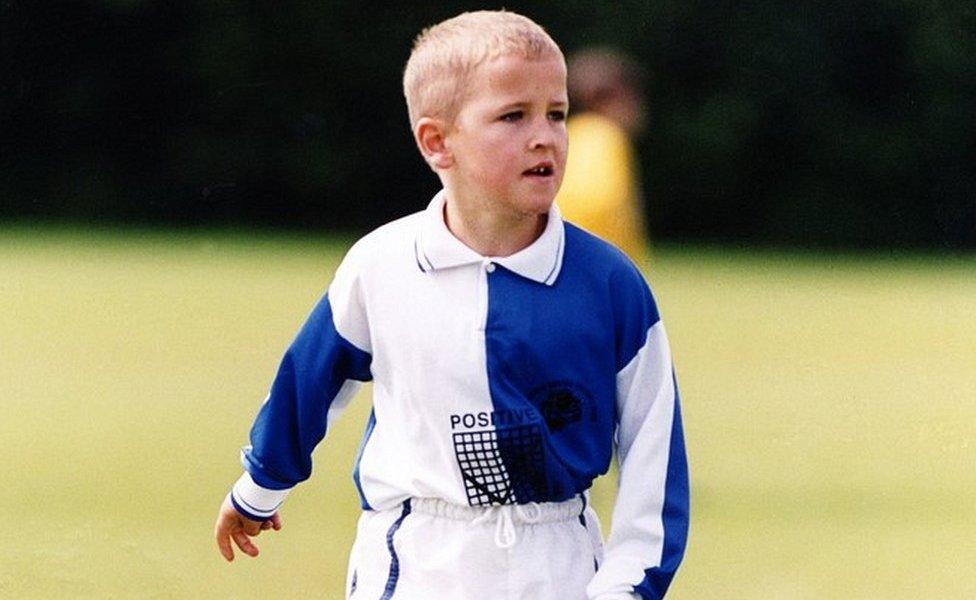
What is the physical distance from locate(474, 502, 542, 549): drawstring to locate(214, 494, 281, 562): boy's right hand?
564mm

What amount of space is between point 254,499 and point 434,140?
2.58 ft

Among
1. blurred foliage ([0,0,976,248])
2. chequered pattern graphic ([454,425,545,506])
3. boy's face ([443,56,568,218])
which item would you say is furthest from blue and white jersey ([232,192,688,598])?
blurred foliage ([0,0,976,248])

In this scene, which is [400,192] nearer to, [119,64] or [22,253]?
[119,64]

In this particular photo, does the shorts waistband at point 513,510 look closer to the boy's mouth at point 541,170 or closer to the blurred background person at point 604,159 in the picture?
the boy's mouth at point 541,170

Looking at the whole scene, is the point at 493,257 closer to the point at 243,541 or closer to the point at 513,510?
the point at 513,510

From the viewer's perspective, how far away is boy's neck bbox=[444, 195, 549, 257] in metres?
4.05

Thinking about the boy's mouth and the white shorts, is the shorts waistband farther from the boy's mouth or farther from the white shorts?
the boy's mouth

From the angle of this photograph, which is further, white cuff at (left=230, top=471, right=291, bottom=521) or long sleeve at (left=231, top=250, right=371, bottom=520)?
white cuff at (left=230, top=471, right=291, bottom=521)

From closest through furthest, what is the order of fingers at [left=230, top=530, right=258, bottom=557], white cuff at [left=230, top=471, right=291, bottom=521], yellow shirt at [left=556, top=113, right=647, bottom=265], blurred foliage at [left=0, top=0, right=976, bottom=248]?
white cuff at [left=230, top=471, right=291, bottom=521]
fingers at [left=230, top=530, right=258, bottom=557]
yellow shirt at [left=556, top=113, right=647, bottom=265]
blurred foliage at [left=0, top=0, right=976, bottom=248]

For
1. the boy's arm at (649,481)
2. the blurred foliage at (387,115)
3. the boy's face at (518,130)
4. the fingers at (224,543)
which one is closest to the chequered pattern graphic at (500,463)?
the boy's arm at (649,481)

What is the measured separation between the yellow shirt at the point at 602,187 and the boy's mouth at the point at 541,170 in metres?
4.41

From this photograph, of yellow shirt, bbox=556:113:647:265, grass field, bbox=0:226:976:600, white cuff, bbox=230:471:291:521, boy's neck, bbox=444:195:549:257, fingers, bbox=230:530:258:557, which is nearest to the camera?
boy's neck, bbox=444:195:549:257

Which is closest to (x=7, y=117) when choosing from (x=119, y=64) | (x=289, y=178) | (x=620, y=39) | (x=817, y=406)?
(x=119, y=64)

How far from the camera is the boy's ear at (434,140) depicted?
13.4ft
